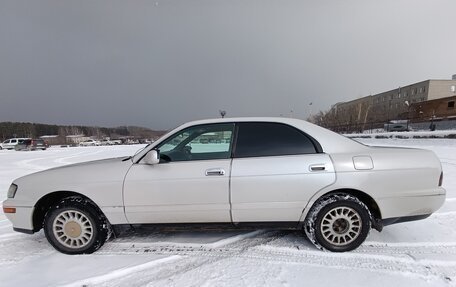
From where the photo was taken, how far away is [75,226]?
3.20m

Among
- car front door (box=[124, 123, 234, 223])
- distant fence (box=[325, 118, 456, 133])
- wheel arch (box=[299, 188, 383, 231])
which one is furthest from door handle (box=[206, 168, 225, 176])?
distant fence (box=[325, 118, 456, 133])

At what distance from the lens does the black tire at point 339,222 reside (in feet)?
10.0

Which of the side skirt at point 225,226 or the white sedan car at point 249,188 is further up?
the white sedan car at point 249,188

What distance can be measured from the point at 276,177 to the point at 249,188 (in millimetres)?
333

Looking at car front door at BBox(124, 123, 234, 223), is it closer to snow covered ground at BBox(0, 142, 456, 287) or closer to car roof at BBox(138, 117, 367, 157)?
car roof at BBox(138, 117, 367, 157)

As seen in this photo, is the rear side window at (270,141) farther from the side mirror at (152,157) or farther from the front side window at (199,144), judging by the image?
the side mirror at (152,157)

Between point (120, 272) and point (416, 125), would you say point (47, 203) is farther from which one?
point (416, 125)

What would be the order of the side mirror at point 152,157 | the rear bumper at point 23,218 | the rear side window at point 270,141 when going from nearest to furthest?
1. the side mirror at point 152,157
2. the rear side window at point 270,141
3. the rear bumper at point 23,218

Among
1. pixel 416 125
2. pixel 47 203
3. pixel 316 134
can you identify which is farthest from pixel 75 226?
pixel 416 125

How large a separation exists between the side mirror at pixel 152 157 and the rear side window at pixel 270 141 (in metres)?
0.91

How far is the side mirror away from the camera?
9.72 feet

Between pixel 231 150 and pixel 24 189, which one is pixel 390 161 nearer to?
pixel 231 150

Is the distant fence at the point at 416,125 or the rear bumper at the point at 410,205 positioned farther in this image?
the distant fence at the point at 416,125

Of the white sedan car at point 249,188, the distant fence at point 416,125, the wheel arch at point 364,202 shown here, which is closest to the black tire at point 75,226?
the white sedan car at point 249,188
